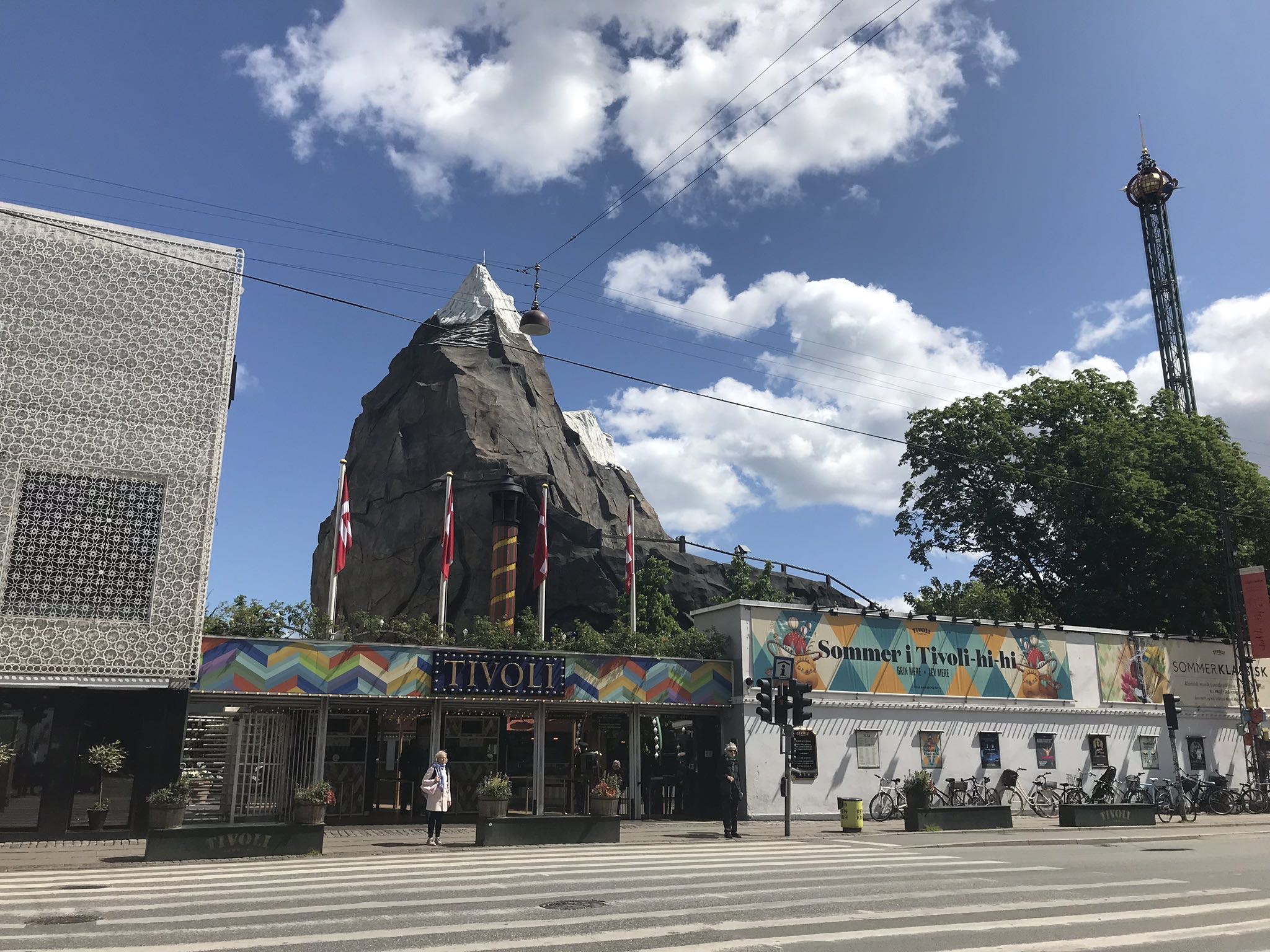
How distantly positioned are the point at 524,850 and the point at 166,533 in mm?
10168

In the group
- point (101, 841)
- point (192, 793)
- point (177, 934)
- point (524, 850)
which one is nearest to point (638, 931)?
point (177, 934)

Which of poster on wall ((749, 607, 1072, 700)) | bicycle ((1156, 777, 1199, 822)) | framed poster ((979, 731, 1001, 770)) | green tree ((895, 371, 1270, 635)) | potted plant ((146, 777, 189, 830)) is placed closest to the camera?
potted plant ((146, 777, 189, 830))

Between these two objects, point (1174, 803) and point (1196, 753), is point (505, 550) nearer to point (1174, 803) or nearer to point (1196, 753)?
point (1196, 753)

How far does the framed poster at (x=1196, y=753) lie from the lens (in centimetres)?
3241

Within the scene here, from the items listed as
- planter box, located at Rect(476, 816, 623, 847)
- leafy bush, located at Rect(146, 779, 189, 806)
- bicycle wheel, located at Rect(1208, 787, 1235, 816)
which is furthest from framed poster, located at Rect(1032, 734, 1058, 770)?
leafy bush, located at Rect(146, 779, 189, 806)

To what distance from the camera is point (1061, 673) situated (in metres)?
30.6

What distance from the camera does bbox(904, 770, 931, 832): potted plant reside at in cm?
2153

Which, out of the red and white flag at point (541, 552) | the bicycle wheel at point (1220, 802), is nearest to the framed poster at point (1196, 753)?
the bicycle wheel at point (1220, 802)

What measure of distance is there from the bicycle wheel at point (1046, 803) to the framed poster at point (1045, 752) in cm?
113

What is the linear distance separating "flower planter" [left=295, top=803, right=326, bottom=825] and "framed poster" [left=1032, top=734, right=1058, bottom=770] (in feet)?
70.5

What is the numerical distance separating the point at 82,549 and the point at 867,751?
1994 cm

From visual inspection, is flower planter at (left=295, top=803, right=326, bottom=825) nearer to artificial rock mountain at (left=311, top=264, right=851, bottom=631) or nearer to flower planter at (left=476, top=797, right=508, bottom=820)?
flower planter at (left=476, top=797, right=508, bottom=820)

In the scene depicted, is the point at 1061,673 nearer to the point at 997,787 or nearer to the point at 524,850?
the point at 997,787

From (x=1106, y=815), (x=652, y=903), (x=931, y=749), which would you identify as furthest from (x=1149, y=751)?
(x=652, y=903)
